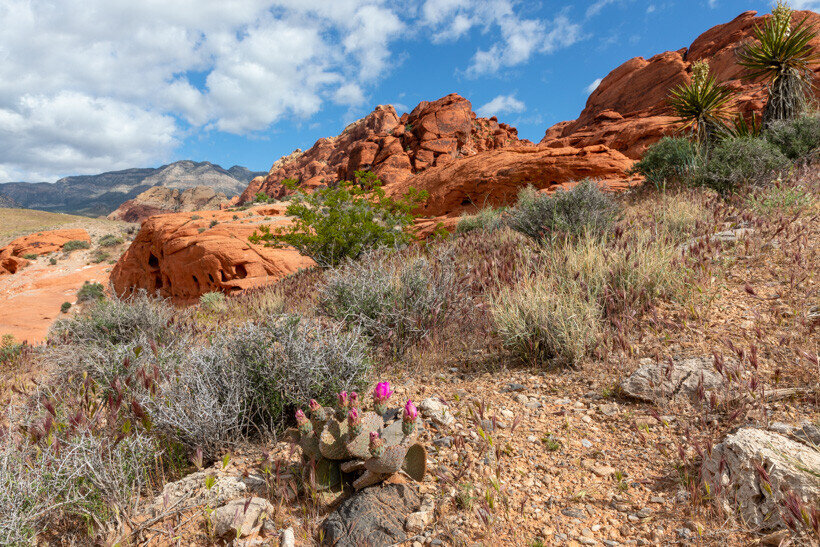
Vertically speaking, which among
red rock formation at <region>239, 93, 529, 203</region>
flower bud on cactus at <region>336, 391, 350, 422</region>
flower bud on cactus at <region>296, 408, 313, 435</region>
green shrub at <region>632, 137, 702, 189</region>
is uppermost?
red rock formation at <region>239, 93, 529, 203</region>

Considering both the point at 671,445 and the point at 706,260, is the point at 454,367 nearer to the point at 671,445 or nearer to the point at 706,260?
the point at 671,445

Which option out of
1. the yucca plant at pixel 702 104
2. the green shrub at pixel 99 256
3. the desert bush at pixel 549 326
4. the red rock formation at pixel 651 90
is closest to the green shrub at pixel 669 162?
the yucca plant at pixel 702 104

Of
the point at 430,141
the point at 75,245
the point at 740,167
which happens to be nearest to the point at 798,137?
the point at 740,167

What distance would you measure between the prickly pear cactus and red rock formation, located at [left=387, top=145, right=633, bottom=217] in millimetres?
13914

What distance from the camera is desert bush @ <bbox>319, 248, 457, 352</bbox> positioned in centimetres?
374

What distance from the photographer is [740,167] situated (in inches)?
276

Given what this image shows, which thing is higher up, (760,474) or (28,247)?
(28,247)

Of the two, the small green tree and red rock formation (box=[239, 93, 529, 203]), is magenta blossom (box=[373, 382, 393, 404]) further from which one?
red rock formation (box=[239, 93, 529, 203])

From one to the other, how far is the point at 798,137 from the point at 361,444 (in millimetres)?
12477

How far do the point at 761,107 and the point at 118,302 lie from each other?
2668 cm

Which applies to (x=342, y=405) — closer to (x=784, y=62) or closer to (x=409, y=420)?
(x=409, y=420)

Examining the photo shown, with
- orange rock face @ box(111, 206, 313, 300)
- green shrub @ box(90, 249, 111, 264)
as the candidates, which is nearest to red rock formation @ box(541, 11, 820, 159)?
orange rock face @ box(111, 206, 313, 300)

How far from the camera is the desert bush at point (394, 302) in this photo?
3744 mm

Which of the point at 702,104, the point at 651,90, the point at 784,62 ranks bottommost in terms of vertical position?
the point at 702,104
